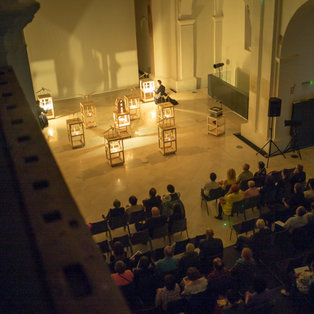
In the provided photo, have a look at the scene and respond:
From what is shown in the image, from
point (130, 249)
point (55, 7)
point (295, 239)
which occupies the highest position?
point (55, 7)

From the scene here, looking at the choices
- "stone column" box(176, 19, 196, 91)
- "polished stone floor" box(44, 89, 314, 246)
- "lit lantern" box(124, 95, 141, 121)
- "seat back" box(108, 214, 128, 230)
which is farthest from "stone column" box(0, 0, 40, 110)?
"stone column" box(176, 19, 196, 91)

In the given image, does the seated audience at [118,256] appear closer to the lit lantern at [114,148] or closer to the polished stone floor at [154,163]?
the polished stone floor at [154,163]

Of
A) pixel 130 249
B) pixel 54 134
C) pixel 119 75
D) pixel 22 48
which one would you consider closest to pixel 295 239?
pixel 130 249

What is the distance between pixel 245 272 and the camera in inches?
273

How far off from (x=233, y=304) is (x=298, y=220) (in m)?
2.42

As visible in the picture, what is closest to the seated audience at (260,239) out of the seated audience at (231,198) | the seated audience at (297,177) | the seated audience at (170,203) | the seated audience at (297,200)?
the seated audience at (297,200)

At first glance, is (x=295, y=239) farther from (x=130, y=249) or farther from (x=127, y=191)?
(x=127, y=191)

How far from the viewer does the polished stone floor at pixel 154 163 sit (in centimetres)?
1057

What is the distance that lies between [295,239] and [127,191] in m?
4.65

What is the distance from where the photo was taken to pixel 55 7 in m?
16.9

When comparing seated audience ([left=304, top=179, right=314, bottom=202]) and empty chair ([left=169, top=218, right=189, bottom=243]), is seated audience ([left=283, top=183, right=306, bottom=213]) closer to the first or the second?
seated audience ([left=304, top=179, right=314, bottom=202])

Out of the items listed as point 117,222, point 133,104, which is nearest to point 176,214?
point 117,222

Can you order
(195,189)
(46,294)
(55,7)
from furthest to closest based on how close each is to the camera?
1. (55,7)
2. (195,189)
3. (46,294)

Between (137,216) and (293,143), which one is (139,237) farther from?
(293,143)
